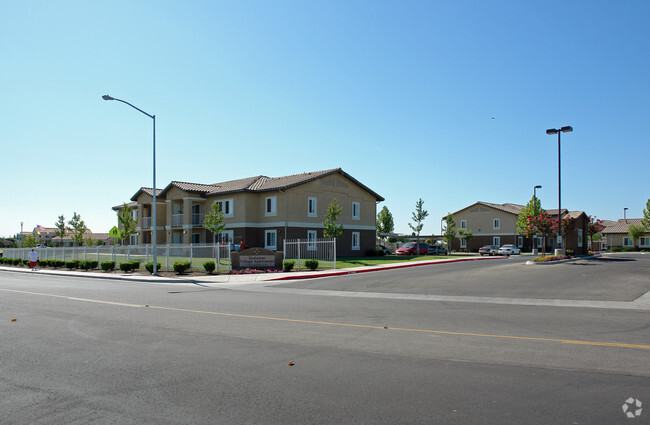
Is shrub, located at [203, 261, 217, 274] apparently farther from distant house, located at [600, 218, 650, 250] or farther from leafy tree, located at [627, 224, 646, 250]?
distant house, located at [600, 218, 650, 250]

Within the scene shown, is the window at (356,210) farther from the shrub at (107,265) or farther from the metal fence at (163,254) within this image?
the shrub at (107,265)

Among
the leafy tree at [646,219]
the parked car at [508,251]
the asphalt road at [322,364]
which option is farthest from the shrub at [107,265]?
the leafy tree at [646,219]

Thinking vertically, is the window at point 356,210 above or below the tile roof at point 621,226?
above

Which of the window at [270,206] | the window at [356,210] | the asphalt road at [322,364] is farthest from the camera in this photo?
the window at [356,210]

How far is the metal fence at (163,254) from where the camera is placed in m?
28.5

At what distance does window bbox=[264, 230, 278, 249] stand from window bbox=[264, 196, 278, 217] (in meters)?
1.51

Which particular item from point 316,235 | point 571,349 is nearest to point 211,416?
point 571,349

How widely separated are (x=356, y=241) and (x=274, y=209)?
9.46m

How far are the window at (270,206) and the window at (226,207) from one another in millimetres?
3472

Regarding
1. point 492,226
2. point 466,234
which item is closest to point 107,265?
point 466,234

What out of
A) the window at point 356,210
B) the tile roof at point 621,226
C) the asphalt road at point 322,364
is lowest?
the asphalt road at point 322,364

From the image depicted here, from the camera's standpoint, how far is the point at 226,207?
43.6m

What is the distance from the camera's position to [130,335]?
866 centimetres

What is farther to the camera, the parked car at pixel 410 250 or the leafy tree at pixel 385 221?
the leafy tree at pixel 385 221
